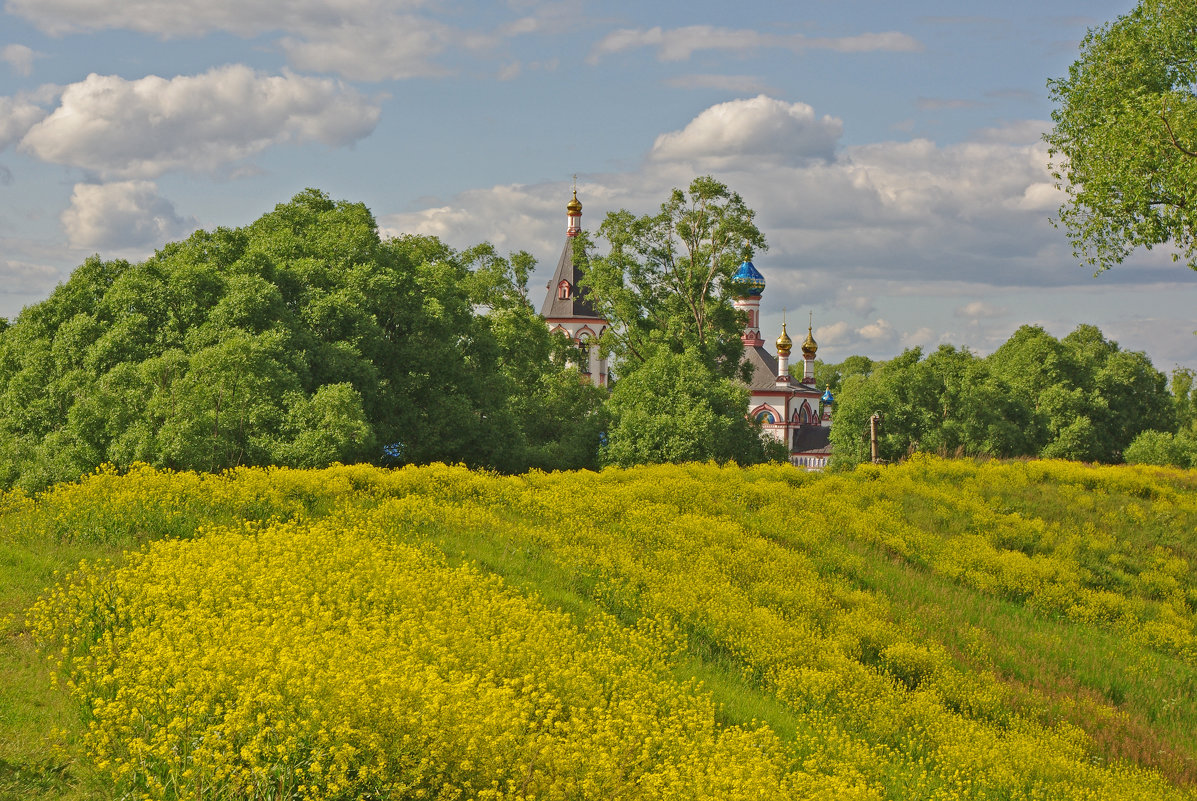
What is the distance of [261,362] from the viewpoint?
22203mm

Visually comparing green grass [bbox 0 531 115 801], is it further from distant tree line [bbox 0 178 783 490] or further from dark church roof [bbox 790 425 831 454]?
dark church roof [bbox 790 425 831 454]

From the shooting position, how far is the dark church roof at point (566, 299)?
66.8 m

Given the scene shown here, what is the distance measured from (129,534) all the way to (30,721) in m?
4.95

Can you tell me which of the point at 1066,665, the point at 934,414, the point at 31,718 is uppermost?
the point at 934,414

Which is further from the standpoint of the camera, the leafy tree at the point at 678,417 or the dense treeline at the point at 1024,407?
the dense treeline at the point at 1024,407

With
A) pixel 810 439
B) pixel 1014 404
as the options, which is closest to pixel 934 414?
pixel 1014 404

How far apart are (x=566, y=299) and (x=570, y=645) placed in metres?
58.8

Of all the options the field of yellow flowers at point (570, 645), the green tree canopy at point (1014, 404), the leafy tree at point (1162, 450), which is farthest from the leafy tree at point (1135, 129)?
the leafy tree at point (1162, 450)

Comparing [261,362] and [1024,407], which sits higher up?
[261,362]

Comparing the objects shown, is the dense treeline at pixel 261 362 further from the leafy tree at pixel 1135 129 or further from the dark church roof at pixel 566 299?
the dark church roof at pixel 566 299

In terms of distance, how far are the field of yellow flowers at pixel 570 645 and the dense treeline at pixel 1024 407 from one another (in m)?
30.1

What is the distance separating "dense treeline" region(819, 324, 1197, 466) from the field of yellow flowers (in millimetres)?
30134

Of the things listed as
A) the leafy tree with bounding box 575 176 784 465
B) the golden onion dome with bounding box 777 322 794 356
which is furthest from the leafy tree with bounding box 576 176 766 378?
the golden onion dome with bounding box 777 322 794 356

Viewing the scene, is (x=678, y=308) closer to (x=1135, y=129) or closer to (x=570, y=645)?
(x=1135, y=129)
